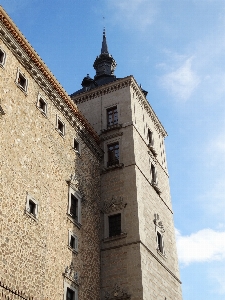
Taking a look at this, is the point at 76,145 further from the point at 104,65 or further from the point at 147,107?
the point at 104,65

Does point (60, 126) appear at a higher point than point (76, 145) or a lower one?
higher

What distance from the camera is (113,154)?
81.1 ft

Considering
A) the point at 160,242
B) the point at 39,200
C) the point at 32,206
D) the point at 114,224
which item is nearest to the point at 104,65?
the point at 160,242

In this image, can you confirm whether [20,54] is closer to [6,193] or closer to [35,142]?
[35,142]

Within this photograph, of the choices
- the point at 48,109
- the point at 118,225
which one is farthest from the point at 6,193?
the point at 118,225

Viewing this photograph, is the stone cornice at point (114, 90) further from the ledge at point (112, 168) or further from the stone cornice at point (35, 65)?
the ledge at point (112, 168)

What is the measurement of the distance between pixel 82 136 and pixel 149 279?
7609 millimetres

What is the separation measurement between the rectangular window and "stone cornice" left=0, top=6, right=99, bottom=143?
4841mm

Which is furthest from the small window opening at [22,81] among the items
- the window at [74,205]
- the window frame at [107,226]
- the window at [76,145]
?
the window frame at [107,226]

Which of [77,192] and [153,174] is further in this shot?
[153,174]

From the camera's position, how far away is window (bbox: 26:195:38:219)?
16441 mm

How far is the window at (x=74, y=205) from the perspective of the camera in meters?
19.9

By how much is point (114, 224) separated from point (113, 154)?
4248 millimetres

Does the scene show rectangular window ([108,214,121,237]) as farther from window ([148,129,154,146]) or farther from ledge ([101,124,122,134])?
window ([148,129,154,146])
